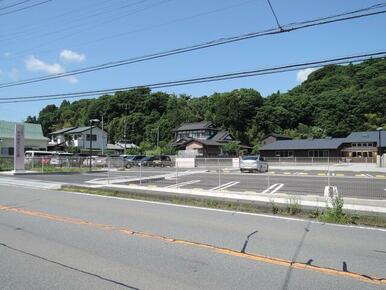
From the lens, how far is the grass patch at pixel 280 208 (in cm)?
1155

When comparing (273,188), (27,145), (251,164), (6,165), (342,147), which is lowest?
(273,188)

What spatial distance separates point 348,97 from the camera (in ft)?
347

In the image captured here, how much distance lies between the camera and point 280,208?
44.3ft

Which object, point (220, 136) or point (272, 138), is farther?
point (272, 138)

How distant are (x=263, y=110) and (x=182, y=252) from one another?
11196cm

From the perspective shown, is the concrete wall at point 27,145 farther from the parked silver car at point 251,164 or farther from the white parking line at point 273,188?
the white parking line at point 273,188

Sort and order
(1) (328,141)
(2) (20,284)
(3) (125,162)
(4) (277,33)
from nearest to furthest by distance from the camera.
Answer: (2) (20,284)
(4) (277,33)
(3) (125,162)
(1) (328,141)

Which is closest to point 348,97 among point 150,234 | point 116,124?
point 116,124

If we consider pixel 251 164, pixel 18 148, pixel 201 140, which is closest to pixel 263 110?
pixel 201 140

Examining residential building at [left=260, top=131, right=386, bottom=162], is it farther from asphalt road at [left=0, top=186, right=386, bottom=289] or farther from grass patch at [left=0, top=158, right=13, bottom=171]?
asphalt road at [left=0, top=186, right=386, bottom=289]

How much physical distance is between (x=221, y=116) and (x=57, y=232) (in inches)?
4383

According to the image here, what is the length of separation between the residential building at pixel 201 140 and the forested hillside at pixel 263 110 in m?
7.48

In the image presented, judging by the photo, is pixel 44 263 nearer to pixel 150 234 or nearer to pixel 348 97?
pixel 150 234

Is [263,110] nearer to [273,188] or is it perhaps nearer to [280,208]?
[273,188]
